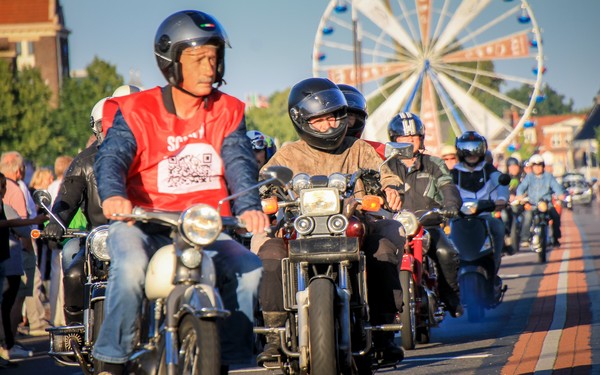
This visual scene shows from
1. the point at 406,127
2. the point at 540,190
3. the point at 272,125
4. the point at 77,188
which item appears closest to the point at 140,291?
the point at 77,188

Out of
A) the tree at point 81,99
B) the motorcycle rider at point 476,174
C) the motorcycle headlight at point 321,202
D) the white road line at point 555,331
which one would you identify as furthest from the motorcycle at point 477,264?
the tree at point 81,99

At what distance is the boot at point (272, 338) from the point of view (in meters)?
7.57

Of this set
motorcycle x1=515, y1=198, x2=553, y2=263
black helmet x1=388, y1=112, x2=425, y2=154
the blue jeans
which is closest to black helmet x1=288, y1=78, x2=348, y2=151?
the blue jeans

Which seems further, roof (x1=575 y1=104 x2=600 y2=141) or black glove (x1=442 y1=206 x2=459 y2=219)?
roof (x1=575 y1=104 x2=600 y2=141)

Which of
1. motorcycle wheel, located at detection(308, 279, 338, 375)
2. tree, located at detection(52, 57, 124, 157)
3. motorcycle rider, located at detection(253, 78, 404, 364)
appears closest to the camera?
motorcycle wheel, located at detection(308, 279, 338, 375)

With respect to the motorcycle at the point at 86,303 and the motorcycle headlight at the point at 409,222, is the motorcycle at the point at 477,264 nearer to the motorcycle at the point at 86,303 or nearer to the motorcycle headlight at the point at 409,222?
the motorcycle headlight at the point at 409,222

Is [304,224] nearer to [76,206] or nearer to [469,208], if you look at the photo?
[76,206]

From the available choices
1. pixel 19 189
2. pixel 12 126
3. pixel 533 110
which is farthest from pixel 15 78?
pixel 19 189

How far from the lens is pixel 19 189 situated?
1312cm

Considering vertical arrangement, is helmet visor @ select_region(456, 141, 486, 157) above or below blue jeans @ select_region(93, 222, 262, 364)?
above

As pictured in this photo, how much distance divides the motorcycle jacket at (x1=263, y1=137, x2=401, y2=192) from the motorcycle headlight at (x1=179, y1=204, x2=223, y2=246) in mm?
2924

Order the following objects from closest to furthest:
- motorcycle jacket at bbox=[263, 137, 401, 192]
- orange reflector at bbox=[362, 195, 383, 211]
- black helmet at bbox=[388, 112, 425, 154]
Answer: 1. orange reflector at bbox=[362, 195, 383, 211]
2. motorcycle jacket at bbox=[263, 137, 401, 192]
3. black helmet at bbox=[388, 112, 425, 154]

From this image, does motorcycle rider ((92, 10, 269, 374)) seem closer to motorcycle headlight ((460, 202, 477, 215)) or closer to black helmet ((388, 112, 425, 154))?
black helmet ((388, 112, 425, 154))

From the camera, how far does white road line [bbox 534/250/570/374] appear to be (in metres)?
8.69
